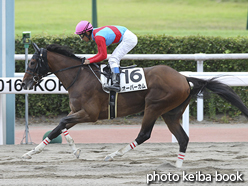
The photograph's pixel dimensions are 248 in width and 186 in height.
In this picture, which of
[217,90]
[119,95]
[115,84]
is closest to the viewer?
[115,84]

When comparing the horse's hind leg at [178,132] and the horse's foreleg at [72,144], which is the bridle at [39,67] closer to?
the horse's foreleg at [72,144]

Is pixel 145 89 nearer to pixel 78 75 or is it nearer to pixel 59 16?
pixel 78 75

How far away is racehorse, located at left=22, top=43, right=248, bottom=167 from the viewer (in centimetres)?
488

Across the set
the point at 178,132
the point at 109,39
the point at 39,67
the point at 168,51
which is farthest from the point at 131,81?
the point at 168,51

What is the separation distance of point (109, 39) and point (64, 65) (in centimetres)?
67

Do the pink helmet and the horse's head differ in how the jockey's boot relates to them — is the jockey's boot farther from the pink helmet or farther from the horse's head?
the horse's head

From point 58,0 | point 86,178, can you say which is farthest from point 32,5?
point 86,178

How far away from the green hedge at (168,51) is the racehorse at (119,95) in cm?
318

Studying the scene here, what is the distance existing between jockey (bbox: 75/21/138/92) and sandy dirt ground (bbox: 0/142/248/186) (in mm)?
998

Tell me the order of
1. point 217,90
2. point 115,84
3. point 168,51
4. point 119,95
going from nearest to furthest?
point 115,84 → point 119,95 → point 217,90 → point 168,51

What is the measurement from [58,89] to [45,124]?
87.3 inches

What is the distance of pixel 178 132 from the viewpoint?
501 cm

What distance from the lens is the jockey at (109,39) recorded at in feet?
16.0

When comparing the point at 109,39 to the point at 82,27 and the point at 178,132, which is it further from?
the point at 178,132
